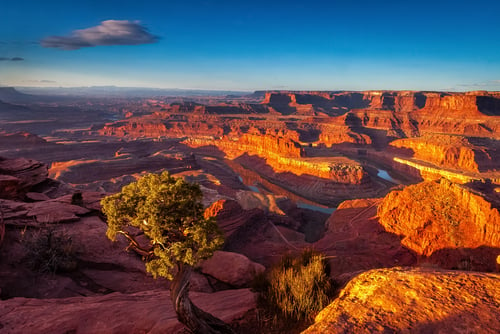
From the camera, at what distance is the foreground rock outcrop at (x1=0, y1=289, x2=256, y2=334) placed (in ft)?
23.9

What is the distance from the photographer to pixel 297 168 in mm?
74125

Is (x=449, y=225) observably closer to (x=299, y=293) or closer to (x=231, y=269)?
(x=231, y=269)

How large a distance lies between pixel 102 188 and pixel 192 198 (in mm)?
55308

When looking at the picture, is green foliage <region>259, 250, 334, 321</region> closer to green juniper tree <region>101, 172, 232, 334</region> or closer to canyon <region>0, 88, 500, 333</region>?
canyon <region>0, 88, 500, 333</region>

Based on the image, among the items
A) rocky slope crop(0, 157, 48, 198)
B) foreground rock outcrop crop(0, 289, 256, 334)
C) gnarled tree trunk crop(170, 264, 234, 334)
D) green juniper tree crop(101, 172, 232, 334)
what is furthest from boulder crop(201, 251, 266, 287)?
rocky slope crop(0, 157, 48, 198)

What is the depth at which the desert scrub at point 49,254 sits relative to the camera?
37.1ft

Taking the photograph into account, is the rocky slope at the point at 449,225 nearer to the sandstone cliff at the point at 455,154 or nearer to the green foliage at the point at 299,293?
the green foliage at the point at 299,293

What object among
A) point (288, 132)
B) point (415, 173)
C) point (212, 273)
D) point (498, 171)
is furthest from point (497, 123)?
point (212, 273)

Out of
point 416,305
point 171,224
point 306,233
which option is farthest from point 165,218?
point 306,233

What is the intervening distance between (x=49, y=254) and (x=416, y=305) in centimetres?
1408

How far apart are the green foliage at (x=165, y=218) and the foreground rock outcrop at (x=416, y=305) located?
3208 millimetres

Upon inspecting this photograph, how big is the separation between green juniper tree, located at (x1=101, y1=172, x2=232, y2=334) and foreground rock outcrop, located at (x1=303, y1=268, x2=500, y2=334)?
9.92ft

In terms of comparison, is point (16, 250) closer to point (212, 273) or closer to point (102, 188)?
point (212, 273)

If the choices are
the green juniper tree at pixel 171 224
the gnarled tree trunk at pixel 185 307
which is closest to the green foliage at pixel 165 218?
the green juniper tree at pixel 171 224
